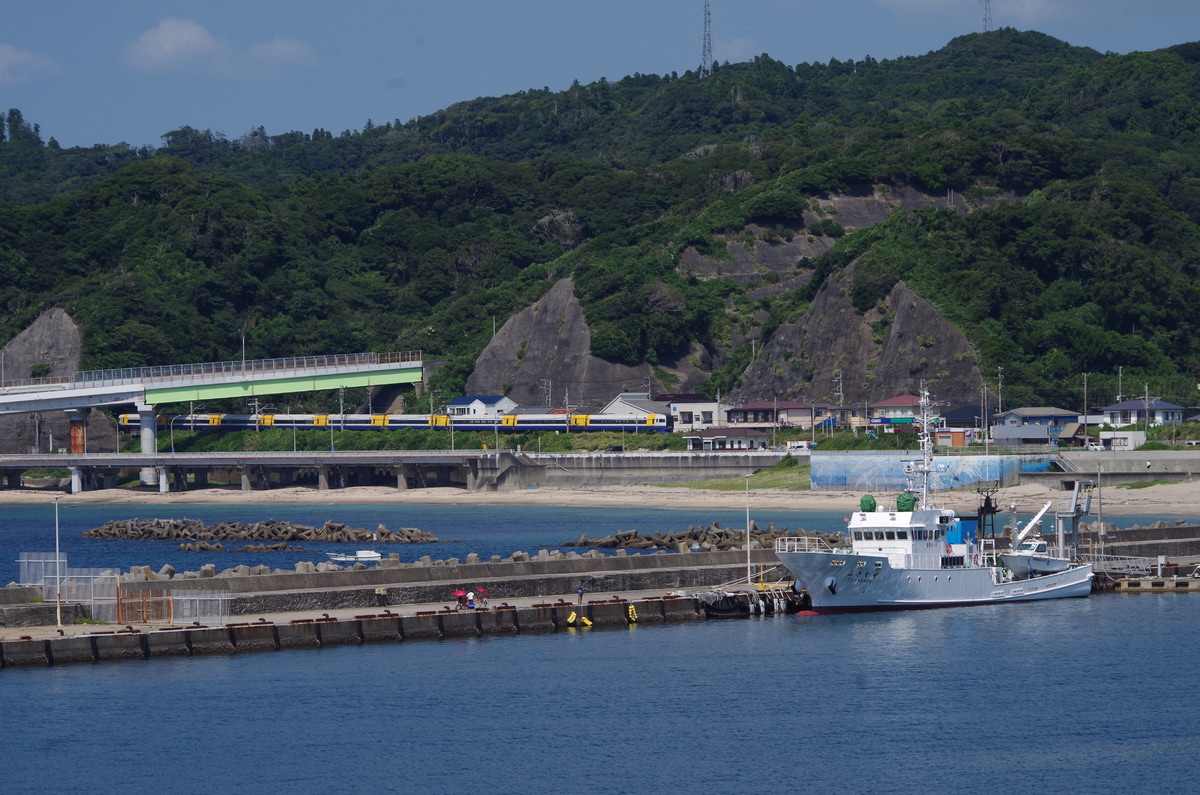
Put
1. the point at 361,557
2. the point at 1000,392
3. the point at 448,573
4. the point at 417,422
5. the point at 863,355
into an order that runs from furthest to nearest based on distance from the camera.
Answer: the point at 417,422, the point at 863,355, the point at 1000,392, the point at 361,557, the point at 448,573

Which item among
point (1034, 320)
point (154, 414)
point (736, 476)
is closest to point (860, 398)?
point (1034, 320)

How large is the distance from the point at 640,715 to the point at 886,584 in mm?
16337

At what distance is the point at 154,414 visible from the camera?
137750mm

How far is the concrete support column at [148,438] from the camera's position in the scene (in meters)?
133

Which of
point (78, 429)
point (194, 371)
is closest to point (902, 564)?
point (194, 371)

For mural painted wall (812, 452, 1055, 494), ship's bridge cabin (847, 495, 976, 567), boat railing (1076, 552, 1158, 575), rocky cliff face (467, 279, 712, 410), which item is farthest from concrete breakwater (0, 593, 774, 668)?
rocky cliff face (467, 279, 712, 410)

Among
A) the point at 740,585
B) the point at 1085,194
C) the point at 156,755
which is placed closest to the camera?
the point at 156,755

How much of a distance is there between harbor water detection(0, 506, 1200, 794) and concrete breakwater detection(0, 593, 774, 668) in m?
0.40

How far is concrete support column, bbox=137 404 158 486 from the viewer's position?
436ft

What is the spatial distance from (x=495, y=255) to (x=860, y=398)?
7590 cm

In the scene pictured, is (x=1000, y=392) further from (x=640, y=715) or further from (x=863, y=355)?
(x=640, y=715)

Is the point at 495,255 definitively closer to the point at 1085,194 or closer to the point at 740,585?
the point at 1085,194

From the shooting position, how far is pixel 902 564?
167 ft

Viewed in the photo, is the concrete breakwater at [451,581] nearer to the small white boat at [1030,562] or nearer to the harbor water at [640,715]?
the harbor water at [640,715]
